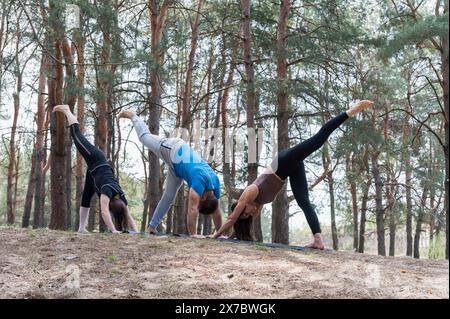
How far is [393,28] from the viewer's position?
12.6 metres

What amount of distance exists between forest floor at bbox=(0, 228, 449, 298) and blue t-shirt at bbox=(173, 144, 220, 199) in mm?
935

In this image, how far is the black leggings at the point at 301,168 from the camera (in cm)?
689

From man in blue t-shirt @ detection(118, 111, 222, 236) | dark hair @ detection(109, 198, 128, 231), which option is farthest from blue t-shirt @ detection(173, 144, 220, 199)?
dark hair @ detection(109, 198, 128, 231)

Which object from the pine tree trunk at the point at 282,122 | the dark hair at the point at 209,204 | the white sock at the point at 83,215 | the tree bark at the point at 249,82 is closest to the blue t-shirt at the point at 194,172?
the dark hair at the point at 209,204

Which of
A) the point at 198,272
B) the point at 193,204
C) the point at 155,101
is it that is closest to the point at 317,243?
the point at 193,204

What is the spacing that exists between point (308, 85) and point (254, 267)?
770 centimetres

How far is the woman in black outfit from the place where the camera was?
816 cm

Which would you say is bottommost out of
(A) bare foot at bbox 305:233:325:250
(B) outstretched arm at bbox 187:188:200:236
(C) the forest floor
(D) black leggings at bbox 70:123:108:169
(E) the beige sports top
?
(C) the forest floor

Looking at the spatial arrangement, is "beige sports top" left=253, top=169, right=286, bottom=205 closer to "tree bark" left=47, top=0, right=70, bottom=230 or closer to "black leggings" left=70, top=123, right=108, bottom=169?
"black leggings" left=70, top=123, right=108, bottom=169

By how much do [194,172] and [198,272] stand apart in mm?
2326

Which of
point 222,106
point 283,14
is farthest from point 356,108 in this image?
point 222,106

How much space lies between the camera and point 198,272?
532 cm
